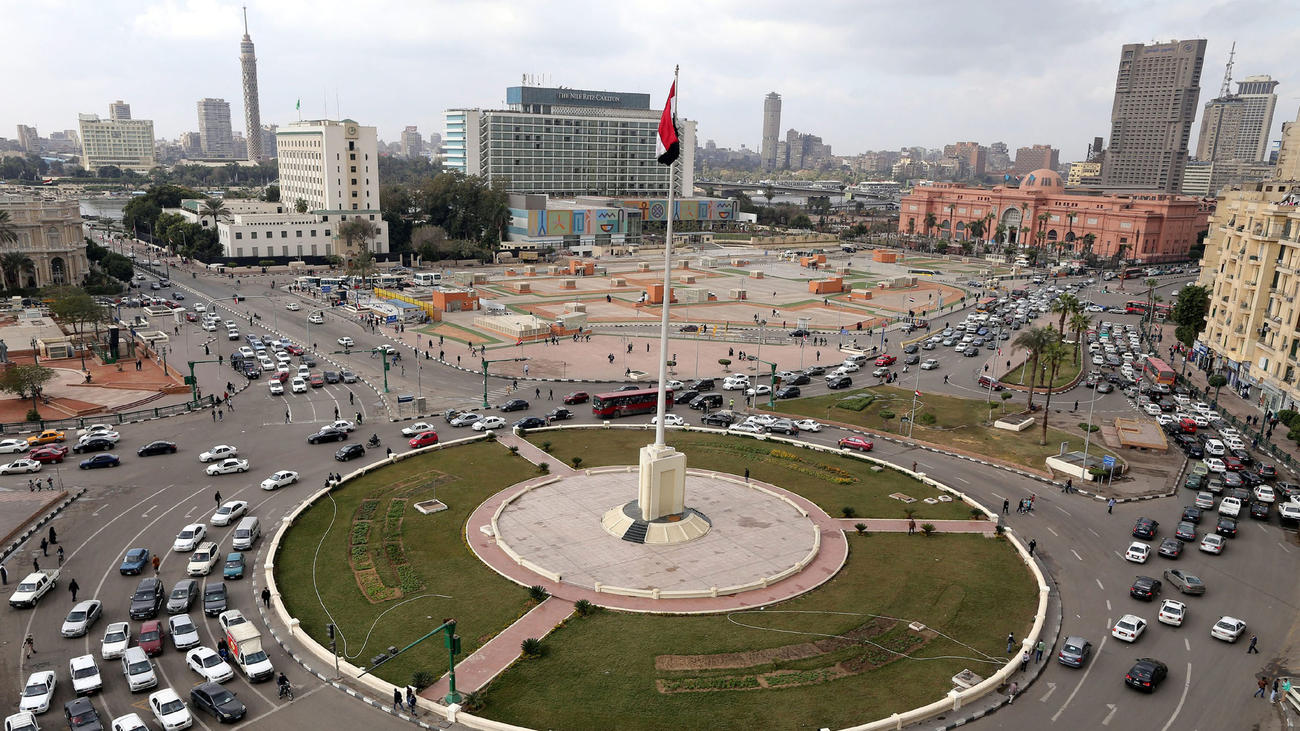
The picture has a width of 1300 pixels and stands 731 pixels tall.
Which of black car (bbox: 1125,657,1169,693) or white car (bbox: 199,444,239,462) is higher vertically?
black car (bbox: 1125,657,1169,693)

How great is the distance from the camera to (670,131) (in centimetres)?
3591

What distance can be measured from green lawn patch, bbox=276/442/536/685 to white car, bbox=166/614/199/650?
3620mm

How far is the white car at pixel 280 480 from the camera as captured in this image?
153ft

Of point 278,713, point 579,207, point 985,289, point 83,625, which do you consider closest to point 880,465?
point 278,713

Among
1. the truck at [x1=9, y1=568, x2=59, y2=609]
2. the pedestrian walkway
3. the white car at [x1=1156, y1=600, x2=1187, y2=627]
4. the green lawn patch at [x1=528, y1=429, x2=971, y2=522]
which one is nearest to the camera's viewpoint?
the pedestrian walkway

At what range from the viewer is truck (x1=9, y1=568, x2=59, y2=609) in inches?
1328

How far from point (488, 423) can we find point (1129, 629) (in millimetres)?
41870

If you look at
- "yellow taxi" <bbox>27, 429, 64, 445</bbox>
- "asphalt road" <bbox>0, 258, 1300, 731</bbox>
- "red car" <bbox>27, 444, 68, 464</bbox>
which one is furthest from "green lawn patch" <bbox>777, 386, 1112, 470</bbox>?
"yellow taxi" <bbox>27, 429, 64, 445</bbox>

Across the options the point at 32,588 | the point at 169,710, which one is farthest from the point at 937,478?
the point at 32,588

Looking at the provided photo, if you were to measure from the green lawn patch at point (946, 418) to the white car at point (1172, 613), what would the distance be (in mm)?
19488

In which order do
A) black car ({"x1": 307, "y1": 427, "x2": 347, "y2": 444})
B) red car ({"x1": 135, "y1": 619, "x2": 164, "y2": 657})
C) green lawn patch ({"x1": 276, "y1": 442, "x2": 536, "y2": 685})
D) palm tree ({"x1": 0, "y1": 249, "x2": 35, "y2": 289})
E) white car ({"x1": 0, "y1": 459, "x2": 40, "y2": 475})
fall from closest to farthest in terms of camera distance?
red car ({"x1": 135, "y1": 619, "x2": 164, "y2": 657}), green lawn patch ({"x1": 276, "y1": 442, "x2": 536, "y2": 685}), white car ({"x1": 0, "y1": 459, "x2": 40, "y2": 475}), black car ({"x1": 307, "y1": 427, "x2": 347, "y2": 444}), palm tree ({"x1": 0, "y1": 249, "x2": 35, "y2": 289})

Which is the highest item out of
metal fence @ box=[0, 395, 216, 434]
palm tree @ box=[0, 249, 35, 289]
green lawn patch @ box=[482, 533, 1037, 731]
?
palm tree @ box=[0, 249, 35, 289]

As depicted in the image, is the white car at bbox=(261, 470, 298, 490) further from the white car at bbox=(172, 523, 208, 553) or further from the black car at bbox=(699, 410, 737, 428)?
the black car at bbox=(699, 410, 737, 428)

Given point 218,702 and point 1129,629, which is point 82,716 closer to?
point 218,702
